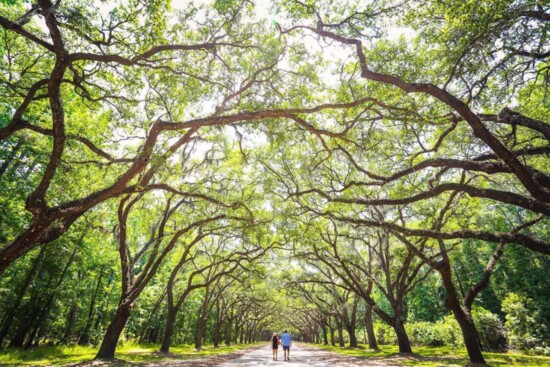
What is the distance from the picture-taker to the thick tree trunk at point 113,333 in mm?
12477

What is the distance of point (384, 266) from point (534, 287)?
1298 inches

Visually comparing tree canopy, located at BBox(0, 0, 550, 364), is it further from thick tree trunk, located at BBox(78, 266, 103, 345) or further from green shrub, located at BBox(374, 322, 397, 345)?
green shrub, located at BBox(374, 322, 397, 345)

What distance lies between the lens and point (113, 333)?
1280cm

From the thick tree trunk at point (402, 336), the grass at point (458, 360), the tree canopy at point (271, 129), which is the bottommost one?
the grass at point (458, 360)

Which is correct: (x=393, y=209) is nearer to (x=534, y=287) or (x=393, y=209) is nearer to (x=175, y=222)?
(x=175, y=222)

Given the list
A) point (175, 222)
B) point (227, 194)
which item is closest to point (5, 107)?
point (175, 222)

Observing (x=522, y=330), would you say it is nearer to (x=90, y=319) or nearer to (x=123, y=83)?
(x=123, y=83)

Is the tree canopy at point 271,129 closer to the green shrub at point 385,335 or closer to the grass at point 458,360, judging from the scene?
the grass at point 458,360

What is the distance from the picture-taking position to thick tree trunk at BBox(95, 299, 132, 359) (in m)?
12.5

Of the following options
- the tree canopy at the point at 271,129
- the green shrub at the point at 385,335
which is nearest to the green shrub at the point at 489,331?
the tree canopy at the point at 271,129

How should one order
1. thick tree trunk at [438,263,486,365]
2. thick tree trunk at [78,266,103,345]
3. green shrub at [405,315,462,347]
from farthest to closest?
green shrub at [405,315,462,347] < thick tree trunk at [78,266,103,345] < thick tree trunk at [438,263,486,365]

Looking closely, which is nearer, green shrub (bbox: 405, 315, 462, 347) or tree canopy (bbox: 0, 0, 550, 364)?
tree canopy (bbox: 0, 0, 550, 364)

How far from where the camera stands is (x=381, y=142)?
459 inches

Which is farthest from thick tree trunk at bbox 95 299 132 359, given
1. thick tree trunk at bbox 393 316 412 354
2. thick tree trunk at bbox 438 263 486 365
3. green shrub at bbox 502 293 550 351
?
green shrub at bbox 502 293 550 351
